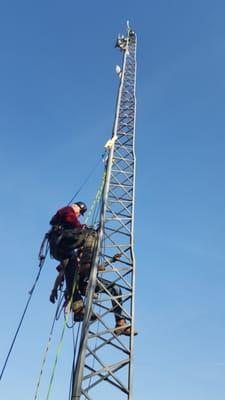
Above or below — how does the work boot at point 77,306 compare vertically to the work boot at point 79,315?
above

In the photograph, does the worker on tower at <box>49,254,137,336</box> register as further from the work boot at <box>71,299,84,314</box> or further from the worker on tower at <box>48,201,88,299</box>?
the worker on tower at <box>48,201,88,299</box>

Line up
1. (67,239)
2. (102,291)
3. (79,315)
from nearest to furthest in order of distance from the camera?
(79,315), (102,291), (67,239)

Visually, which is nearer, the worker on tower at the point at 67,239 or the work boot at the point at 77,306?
the work boot at the point at 77,306

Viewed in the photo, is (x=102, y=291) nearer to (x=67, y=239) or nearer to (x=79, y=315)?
(x=79, y=315)

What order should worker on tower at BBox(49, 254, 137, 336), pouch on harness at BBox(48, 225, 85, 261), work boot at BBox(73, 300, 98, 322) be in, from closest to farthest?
worker on tower at BBox(49, 254, 137, 336) < work boot at BBox(73, 300, 98, 322) < pouch on harness at BBox(48, 225, 85, 261)

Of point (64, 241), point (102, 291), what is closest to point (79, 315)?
point (102, 291)

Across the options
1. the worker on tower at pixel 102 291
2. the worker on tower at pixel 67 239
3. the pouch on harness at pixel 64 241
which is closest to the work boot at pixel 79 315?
the worker on tower at pixel 102 291

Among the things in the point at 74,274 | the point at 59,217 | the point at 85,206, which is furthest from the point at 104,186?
the point at 74,274

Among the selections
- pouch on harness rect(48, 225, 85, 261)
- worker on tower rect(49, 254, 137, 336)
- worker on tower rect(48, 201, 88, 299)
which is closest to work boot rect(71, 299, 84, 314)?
worker on tower rect(49, 254, 137, 336)

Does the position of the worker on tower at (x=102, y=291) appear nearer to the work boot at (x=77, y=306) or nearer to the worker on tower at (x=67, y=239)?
the work boot at (x=77, y=306)

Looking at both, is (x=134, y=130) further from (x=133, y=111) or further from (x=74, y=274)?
(x=74, y=274)

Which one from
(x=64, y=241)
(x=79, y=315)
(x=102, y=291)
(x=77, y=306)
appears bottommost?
(x=79, y=315)

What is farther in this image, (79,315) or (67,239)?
(67,239)

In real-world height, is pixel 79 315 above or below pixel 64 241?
below
